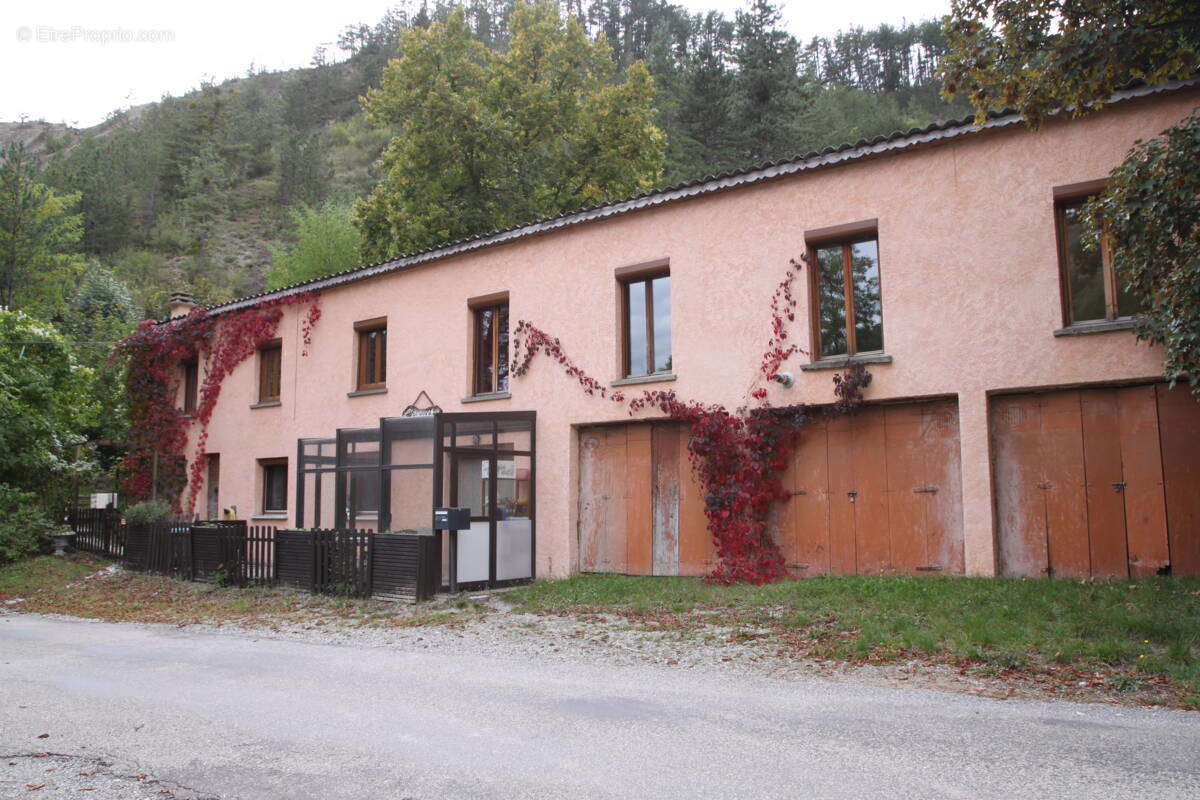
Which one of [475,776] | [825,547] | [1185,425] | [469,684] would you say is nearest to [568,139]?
[825,547]

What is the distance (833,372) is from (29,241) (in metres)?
42.9

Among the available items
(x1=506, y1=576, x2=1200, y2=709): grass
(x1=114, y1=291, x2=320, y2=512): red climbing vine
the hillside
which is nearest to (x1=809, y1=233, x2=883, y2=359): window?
(x1=506, y1=576, x2=1200, y2=709): grass

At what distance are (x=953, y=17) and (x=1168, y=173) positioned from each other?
2.66 m

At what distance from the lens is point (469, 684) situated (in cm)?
745

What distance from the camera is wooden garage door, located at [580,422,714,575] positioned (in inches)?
542

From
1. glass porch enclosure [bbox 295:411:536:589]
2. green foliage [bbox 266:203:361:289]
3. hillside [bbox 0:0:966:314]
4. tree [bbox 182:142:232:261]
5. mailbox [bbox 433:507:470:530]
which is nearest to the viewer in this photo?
mailbox [bbox 433:507:470:530]

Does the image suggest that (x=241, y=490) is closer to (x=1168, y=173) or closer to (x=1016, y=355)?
→ (x=1016, y=355)

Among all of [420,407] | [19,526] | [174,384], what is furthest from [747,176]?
[19,526]

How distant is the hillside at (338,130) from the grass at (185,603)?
2239 cm

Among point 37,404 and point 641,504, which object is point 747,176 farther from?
point 37,404

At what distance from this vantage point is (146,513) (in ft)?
64.0

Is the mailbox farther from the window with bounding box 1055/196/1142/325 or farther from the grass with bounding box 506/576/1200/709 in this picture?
the window with bounding box 1055/196/1142/325

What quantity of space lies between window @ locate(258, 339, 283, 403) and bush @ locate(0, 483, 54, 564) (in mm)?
5765

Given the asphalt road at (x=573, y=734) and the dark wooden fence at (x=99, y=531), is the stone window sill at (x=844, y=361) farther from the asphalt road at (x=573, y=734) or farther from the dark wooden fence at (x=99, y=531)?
the dark wooden fence at (x=99, y=531)
